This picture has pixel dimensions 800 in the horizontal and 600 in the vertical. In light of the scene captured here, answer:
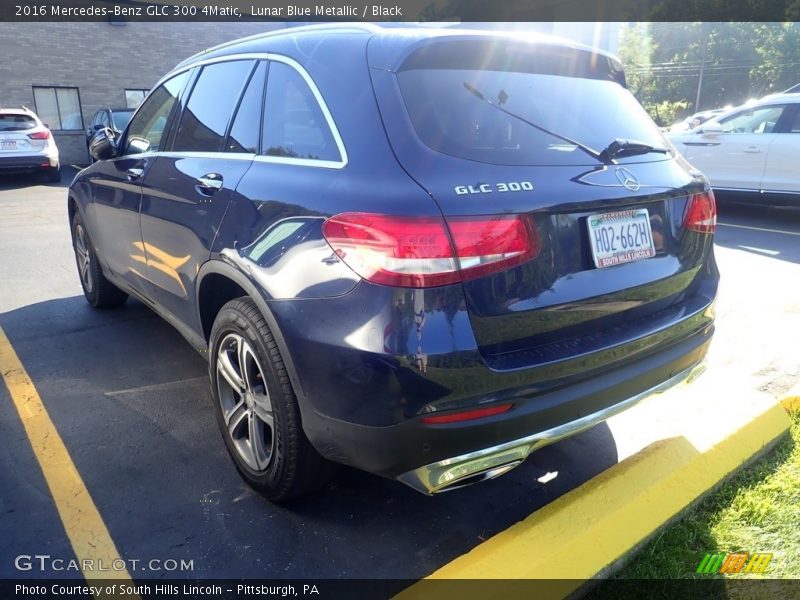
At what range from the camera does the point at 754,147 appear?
878cm

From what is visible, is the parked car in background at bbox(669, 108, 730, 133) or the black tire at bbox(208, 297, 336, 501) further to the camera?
the parked car in background at bbox(669, 108, 730, 133)

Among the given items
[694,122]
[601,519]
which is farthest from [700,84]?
[601,519]

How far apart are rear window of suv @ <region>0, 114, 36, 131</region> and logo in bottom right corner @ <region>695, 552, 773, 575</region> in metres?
15.7

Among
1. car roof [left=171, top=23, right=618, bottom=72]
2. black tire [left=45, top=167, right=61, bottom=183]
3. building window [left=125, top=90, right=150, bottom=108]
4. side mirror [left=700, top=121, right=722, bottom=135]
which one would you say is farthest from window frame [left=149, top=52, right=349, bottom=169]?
building window [left=125, top=90, right=150, bottom=108]

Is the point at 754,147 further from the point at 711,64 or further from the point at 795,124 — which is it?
the point at 711,64

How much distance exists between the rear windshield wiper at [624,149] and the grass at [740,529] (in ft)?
4.69

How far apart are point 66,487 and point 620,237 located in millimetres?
2534

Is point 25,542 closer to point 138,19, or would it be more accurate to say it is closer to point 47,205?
point 47,205

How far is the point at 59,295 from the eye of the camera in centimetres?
558

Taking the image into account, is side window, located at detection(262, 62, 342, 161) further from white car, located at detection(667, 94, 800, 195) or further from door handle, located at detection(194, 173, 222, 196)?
white car, located at detection(667, 94, 800, 195)

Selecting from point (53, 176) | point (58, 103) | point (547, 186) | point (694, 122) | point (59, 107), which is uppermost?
point (547, 186)

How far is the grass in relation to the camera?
2.27 m

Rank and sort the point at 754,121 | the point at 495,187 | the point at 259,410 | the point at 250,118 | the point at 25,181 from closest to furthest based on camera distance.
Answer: the point at 495,187 < the point at 259,410 < the point at 250,118 < the point at 754,121 < the point at 25,181

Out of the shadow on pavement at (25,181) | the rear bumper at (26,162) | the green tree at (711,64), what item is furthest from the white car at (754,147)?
the green tree at (711,64)
